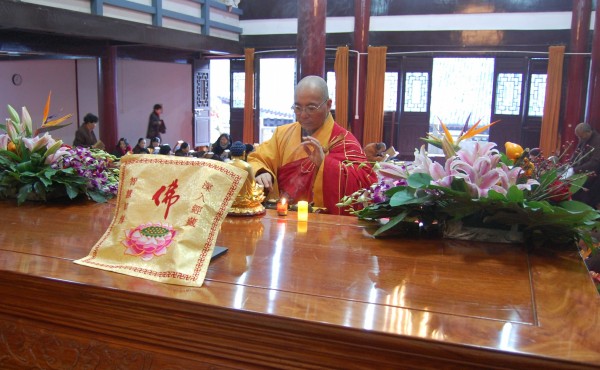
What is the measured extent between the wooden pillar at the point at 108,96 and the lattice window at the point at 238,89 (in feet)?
9.77

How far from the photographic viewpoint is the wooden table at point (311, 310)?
93cm

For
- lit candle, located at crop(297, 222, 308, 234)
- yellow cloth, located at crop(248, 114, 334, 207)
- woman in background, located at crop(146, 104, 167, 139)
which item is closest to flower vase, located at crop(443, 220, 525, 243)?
lit candle, located at crop(297, 222, 308, 234)

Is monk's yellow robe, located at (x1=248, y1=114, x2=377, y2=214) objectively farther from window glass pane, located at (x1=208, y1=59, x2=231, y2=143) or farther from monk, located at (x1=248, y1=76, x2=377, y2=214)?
window glass pane, located at (x1=208, y1=59, x2=231, y2=143)

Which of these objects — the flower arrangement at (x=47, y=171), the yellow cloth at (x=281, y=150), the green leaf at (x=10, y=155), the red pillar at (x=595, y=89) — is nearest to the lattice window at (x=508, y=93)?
the red pillar at (x=595, y=89)

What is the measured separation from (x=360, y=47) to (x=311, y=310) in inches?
320

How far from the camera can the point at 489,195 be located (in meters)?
1.39

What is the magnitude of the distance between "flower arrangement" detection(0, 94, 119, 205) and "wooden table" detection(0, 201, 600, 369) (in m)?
0.55

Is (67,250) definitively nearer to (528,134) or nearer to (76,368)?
(76,368)

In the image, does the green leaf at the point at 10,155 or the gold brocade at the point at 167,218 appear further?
the green leaf at the point at 10,155

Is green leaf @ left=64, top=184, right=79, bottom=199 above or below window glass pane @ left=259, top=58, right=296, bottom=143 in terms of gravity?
below

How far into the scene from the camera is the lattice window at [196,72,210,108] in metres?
9.72

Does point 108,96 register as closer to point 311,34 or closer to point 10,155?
point 311,34

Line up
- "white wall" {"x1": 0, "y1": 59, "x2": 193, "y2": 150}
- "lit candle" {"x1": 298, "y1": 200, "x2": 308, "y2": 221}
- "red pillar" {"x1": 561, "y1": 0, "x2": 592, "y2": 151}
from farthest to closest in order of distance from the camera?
1. "white wall" {"x1": 0, "y1": 59, "x2": 193, "y2": 150}
2. "red pillar" {"x1": 561, "y1": 0, "x2": 592, "y2": 151}
3. "lit candle" {"x1": 298, "y1": 200, "x2": 308, "y2": 221}

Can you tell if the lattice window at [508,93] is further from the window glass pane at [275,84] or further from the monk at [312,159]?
the monk at [312,159]
